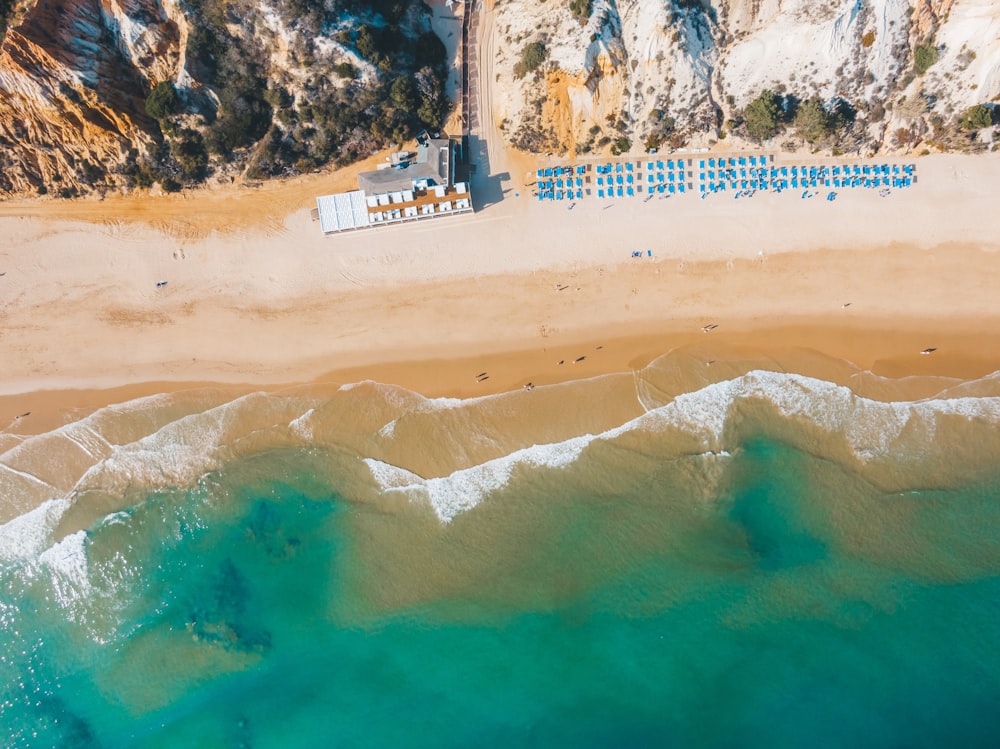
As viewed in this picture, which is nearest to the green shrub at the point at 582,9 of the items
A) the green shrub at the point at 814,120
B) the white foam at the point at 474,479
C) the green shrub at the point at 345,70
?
the green shrub at the point at 345,70

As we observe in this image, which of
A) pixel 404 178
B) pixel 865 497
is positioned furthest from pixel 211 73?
pixel 865 497

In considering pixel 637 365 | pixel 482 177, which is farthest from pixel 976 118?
pixel 482 177

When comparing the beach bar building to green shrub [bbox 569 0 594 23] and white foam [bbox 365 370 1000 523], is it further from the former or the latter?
white foam [bbox 365 370 1000 523]

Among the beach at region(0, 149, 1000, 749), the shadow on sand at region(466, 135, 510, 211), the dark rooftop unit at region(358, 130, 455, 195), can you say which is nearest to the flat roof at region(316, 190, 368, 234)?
the dark rooftop unit at region(358, 130, 455, 195)

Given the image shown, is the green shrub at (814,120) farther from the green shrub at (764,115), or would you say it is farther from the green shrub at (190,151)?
the green shrub at (190,151)

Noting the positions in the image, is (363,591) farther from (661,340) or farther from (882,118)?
(882,118)

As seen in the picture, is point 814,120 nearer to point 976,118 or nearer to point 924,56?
point 924,56
